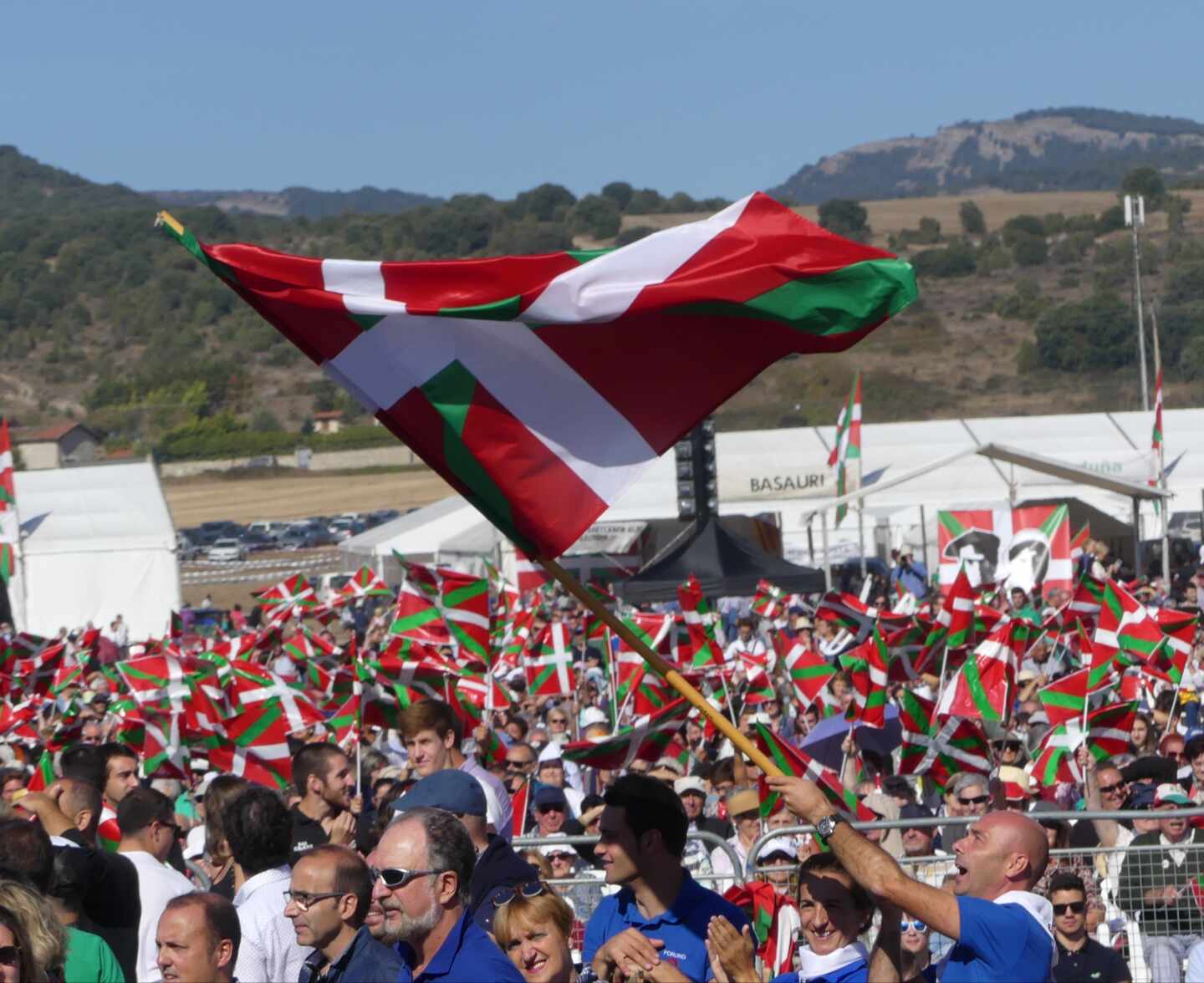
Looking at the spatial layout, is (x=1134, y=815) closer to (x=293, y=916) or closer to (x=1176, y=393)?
(x=293, y=916)

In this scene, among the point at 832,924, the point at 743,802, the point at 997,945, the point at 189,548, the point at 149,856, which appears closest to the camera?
the point at 997,945

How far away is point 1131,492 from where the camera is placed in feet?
94.2

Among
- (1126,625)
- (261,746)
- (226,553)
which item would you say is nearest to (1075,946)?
(261,746)

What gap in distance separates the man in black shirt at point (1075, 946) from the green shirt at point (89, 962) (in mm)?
3061

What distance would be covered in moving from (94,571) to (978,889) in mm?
26136

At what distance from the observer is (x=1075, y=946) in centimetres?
667

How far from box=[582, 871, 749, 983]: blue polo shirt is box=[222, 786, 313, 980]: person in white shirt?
2.89 ft

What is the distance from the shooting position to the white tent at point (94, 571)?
29.4 m

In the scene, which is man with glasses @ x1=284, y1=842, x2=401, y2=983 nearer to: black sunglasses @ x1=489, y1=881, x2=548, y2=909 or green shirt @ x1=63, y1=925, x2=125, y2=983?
black sunglasses @ x1=489, y1=881, x2=548, y2=909

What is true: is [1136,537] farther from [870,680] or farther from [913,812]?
[913,812]

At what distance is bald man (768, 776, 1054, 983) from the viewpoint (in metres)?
4.34

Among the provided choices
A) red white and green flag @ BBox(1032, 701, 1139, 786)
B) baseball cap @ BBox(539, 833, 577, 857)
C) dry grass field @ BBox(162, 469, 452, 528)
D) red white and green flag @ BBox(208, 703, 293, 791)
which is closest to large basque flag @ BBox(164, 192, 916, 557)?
Answer: baseball cap @ BBox(539, 833, 577, 857)

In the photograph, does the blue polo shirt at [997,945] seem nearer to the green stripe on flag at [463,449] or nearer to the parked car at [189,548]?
the green stripe on flag at [463,449]

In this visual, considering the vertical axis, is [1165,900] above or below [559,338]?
below
